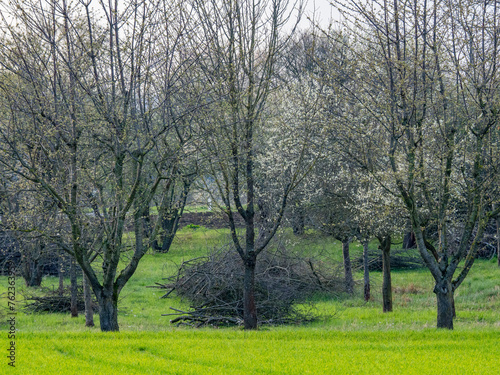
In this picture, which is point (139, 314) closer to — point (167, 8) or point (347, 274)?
point (347, 274)

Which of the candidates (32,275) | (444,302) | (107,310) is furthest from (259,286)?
(32,275)

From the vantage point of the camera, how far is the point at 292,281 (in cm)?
1681

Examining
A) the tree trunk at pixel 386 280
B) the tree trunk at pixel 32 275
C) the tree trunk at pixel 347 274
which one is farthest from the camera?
the tree trunk at pixel 32 275

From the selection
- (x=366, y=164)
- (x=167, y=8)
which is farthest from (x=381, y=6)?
(x=167, y=8)

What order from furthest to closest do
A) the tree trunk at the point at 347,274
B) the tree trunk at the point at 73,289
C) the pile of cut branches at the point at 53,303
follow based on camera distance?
the tree trunk at the point at 347,274 < the pile of cut branches at the point at 53,303 < the tree trunk at the point at 73,289

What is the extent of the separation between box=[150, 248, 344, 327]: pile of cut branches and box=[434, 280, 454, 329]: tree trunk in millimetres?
5136

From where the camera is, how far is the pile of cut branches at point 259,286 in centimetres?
1436

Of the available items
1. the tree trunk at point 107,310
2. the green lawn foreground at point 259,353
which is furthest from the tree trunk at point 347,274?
the tree trunk at point 107,310

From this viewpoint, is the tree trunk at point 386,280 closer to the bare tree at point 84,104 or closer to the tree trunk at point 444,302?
the tree trunk at point 444,302

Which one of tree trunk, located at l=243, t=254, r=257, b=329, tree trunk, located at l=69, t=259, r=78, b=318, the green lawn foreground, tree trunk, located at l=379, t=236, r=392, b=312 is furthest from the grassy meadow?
tree trunk, located at l=69, t=259, r=78, b=318

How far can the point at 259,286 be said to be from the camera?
15.3 metres

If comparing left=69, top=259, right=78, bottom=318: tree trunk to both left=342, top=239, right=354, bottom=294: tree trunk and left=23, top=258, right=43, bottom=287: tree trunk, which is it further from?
left=342, top=239, right=354, bottom=294: tree trunk

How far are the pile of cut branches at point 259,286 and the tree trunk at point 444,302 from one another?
16.9 feet

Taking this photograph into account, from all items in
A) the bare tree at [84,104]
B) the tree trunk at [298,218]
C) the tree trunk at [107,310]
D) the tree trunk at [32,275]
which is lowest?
the tree trunk at [32,275]
